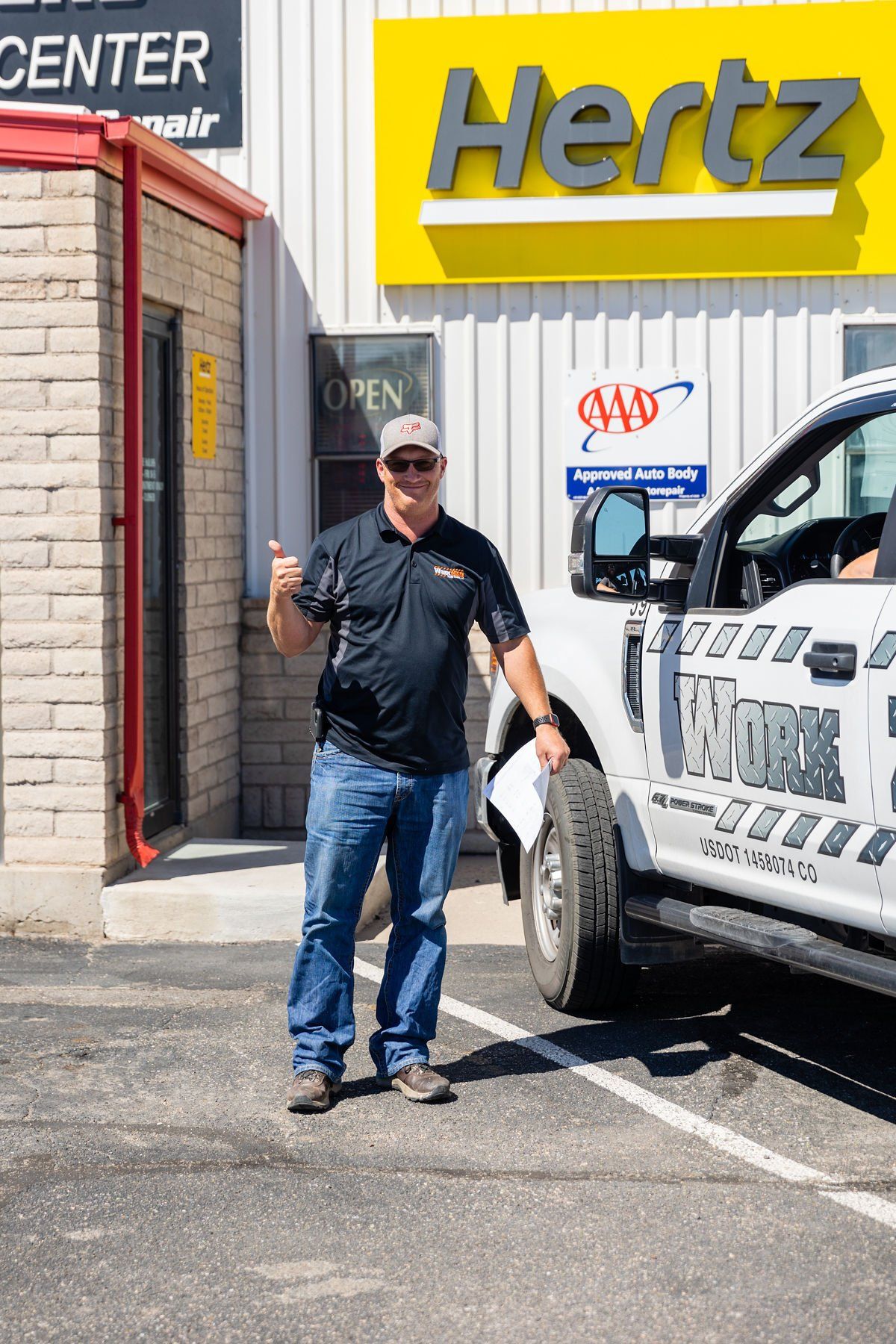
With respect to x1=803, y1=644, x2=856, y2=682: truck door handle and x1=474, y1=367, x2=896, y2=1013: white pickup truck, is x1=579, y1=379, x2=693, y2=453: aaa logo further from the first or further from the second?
x1=803, y1=644, x2=856, y2=682: truck door handle

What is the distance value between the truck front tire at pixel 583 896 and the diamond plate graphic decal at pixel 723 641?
36.2 inches

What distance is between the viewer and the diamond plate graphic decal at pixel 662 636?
5586 mm

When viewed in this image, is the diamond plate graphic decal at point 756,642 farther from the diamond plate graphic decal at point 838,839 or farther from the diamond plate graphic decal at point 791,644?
the diamond plate graphic decal at point 838,839

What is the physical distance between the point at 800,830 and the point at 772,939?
0.35 m

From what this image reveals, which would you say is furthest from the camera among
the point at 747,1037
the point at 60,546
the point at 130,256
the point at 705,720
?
the point at 130,256

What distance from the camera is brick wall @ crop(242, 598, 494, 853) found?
32.6ft

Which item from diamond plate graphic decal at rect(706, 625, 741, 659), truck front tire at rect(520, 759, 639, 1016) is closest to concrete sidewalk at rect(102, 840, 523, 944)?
truck front tire at rect(520, 759, 639, 1016)

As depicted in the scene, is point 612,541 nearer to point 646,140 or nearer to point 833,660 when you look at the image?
point 833,660

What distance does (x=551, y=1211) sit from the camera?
14.3 feet

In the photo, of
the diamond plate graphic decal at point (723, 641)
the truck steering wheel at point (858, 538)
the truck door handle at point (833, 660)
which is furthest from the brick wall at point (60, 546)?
the truck door handle at point (833, 660)

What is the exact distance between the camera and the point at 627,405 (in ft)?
32.4

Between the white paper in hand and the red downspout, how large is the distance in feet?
9.89

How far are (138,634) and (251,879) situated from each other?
1.29m

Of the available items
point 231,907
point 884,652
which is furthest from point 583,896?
point 231,907
